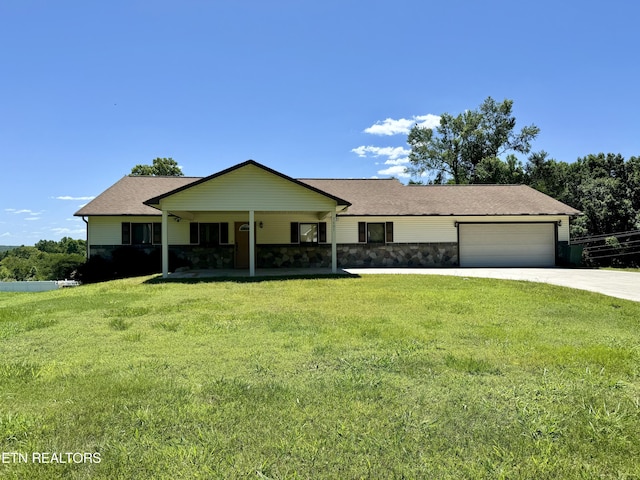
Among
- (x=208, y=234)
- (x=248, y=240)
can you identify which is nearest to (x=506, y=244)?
(x=248, y=240)

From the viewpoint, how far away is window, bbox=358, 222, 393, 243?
18.8 m

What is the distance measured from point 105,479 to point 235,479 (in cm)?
77

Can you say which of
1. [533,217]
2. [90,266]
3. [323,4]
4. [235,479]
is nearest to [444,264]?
[533,217]

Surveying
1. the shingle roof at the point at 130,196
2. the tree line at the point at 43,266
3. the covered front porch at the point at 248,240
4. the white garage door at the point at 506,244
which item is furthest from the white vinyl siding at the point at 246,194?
the white garage door at the point at 506,244

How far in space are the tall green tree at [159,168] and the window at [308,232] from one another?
3073cm

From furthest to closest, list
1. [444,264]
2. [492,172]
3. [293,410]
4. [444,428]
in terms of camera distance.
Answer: [492,172], [444,264], [293,410], [444,428]

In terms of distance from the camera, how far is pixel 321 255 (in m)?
18.4

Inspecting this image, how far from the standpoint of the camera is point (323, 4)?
12.5 meters

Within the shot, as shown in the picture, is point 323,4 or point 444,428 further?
point 323,4

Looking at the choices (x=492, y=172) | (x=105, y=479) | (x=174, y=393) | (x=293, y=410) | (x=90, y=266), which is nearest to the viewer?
(x=105, y=479)

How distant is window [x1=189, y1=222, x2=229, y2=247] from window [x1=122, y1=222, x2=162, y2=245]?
5.45 ft

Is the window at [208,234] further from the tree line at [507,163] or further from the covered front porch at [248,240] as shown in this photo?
the tree line at [507,163]

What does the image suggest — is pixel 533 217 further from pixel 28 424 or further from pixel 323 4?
pixel 28 424

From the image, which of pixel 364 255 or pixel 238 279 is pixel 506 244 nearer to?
pixel 364 255
